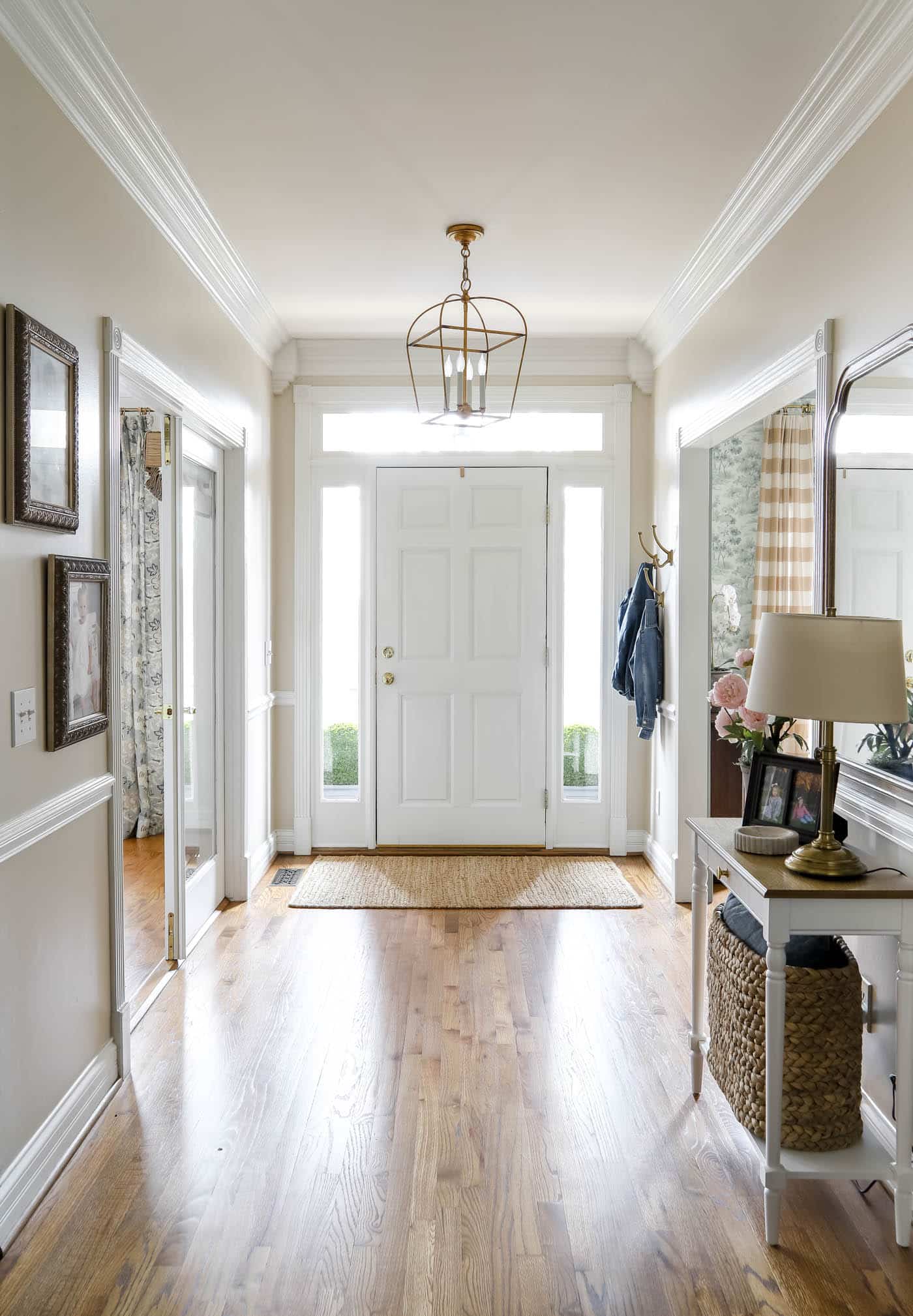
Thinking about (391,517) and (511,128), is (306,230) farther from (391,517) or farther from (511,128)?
(391,517)

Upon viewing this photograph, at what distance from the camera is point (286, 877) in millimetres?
A: 4832

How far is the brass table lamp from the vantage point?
6.61 ft

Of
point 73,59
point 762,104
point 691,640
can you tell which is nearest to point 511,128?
point 762,104

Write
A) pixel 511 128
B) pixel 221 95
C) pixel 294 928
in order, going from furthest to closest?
pixel 294 928 < pixel 511 128 < pixel 221 95

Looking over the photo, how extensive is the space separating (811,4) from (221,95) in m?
1.49

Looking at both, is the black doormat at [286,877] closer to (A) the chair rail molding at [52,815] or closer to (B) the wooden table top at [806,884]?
(A) the chair rail molding at [52,815]

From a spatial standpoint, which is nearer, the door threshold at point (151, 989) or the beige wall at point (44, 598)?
the beige wall at point (44, 598)

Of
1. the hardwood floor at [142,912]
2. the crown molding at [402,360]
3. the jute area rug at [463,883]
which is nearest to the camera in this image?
the hardwood floor at [142,912]

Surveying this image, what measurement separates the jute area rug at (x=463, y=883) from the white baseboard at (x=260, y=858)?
0.22 meters

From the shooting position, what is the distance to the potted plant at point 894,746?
223cm

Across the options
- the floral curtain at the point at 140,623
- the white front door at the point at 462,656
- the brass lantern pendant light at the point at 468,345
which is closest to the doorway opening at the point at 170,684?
the floral curtain at the point at 140,623

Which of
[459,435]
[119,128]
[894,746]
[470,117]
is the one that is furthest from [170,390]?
[894,746]

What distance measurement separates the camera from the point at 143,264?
9.76 ft

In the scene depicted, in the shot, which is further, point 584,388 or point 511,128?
point 584,388
